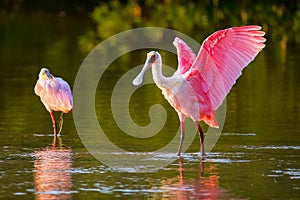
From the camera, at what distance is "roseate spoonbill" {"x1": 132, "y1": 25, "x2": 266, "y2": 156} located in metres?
12.4

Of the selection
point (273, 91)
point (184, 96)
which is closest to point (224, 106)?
point (273, 91)

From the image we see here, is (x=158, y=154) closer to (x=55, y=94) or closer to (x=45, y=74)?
(x=55, y=94)

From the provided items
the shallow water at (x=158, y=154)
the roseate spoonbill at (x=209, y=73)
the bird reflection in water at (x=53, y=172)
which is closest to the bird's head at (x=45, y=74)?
the shallow water at (x=158, y=154)

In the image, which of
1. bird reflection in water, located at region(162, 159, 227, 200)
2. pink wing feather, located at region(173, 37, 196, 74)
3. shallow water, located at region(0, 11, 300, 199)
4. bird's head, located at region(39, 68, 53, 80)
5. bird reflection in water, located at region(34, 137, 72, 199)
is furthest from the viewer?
bird's head, located at region(39, 68, 53, 80)

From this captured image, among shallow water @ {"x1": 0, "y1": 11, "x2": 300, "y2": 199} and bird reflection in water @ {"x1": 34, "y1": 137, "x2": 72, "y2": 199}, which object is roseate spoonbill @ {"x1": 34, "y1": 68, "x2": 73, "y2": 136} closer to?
shallow water @ {"x1": 0, "y1": 11, "x2": 300, "y2": 199}

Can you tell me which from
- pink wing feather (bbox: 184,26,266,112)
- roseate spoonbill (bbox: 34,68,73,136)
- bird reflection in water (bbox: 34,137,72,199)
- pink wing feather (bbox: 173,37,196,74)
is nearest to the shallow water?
bird reflection in water (bbox: 34,137,72,199)

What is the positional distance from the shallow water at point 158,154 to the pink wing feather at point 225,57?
864 mm

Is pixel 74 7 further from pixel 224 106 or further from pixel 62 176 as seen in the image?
pixel 62 176

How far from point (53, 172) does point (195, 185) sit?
171 centimetres

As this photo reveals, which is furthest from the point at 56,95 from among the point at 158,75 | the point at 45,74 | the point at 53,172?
the point at 53,172

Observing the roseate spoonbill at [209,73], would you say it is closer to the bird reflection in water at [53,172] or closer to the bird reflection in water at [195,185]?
the bird reflection in water at [195,185]

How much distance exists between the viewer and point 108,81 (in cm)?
2050

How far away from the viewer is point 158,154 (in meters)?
12.4

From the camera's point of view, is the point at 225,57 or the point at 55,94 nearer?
the point at 225,57
